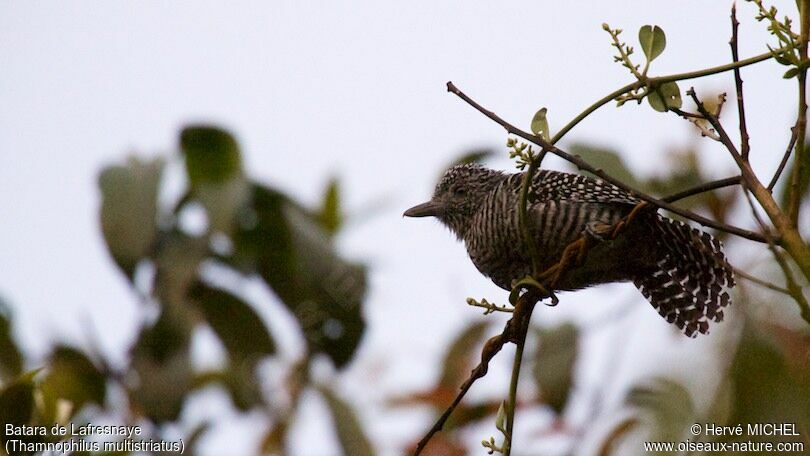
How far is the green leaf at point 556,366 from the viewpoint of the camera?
5113mm

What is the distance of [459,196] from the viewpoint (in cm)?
514

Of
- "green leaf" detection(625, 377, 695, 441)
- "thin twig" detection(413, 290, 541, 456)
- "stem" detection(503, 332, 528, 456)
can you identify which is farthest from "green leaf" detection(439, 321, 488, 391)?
"stem" detection(503, 332, 528, 456)

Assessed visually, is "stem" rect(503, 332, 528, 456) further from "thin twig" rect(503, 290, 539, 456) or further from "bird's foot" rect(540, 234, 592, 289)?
"bird's foot" rect(540, 234, 592, 289)

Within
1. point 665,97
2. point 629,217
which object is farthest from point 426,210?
point 665,97

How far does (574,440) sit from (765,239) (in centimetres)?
321

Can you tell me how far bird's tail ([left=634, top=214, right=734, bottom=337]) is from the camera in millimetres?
4234

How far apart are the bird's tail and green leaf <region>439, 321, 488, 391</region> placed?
6.35 ft

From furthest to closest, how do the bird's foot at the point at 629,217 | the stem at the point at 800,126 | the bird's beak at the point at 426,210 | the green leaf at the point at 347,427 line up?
the green leaf at the point at 347,427, the bird's beak at the point at 426,210, the bird's foot at the point at 629,217, the stem at the point at 800,126

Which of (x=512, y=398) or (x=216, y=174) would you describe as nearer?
(x=512, y=398)

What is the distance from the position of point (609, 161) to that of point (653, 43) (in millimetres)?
1759

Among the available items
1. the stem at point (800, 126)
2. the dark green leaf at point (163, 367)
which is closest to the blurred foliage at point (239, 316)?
the dark green leaf at point (163, 367)

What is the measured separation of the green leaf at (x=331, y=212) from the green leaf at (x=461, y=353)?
44.3 inches

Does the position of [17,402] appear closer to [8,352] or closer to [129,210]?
[8,352]

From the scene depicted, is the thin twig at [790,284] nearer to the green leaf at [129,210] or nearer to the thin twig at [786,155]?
the thin twig at [786,155]
